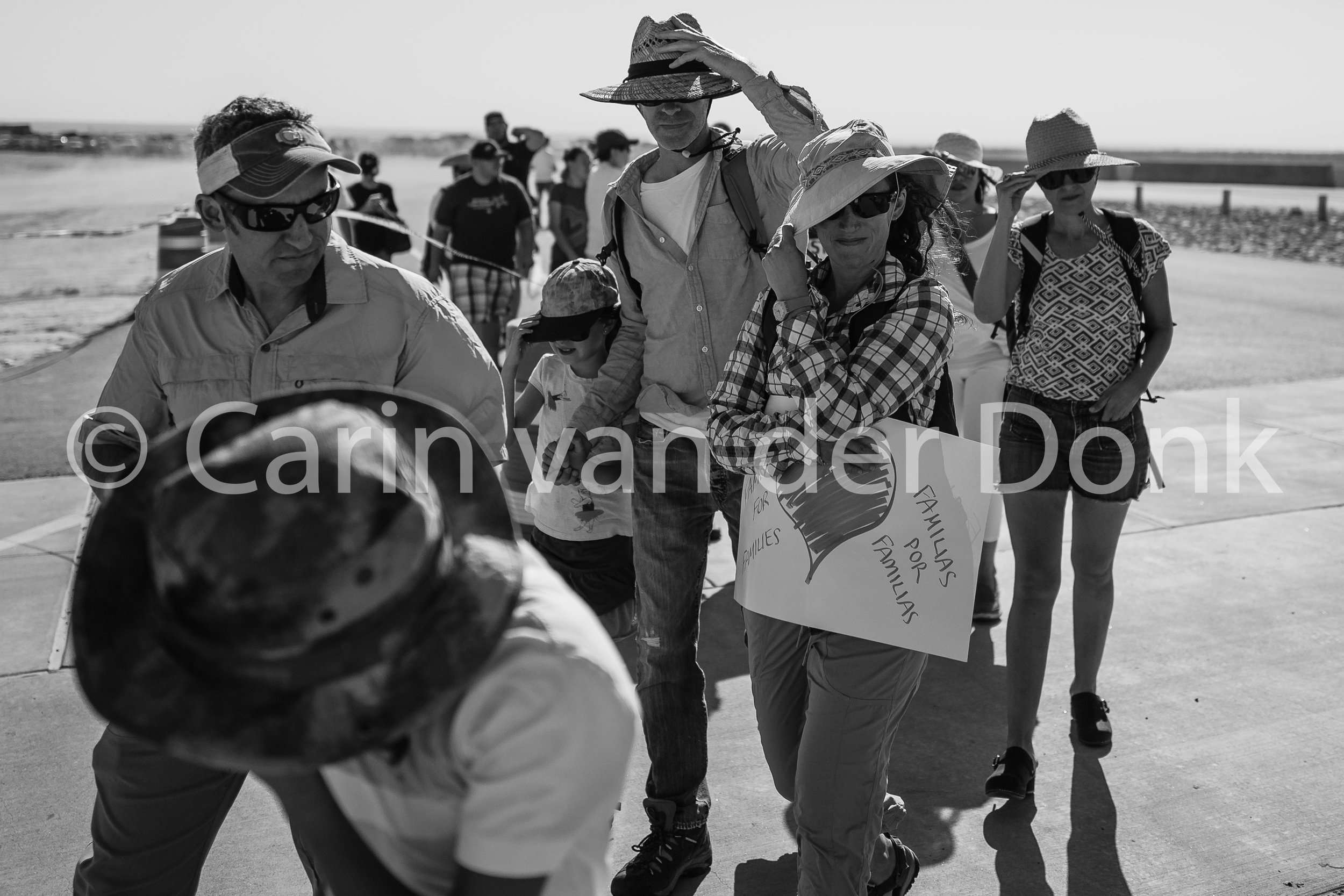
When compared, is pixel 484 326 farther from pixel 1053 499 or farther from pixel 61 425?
pixel 1053 499

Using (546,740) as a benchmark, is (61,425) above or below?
below

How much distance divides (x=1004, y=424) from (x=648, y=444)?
123cm

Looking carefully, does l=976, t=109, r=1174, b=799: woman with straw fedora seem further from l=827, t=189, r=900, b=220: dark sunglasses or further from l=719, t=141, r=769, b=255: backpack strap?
l=827, t=189, r=900, b=220: dark sunglasses

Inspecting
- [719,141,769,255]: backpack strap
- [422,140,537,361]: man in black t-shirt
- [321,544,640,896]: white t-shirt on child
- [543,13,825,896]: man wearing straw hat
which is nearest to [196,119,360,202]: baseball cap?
[543,13,825,896]: man wearing straw hat

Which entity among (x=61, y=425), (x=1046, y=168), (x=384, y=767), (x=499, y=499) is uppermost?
(x=1046, y=168)

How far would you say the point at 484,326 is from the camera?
9023 mm

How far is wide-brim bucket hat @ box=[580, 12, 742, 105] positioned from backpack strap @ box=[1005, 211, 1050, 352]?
110 cm

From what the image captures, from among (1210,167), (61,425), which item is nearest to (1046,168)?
(61,425)

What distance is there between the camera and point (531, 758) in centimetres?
127

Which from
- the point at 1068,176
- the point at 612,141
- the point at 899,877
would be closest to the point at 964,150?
the point at 1068,176

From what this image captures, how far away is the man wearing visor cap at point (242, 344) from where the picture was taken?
2.46 meters

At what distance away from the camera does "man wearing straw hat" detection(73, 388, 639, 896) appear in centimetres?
116

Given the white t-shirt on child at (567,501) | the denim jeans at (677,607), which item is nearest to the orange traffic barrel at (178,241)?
the white t-shirt on child at (567,501)

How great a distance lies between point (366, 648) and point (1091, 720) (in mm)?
3308
